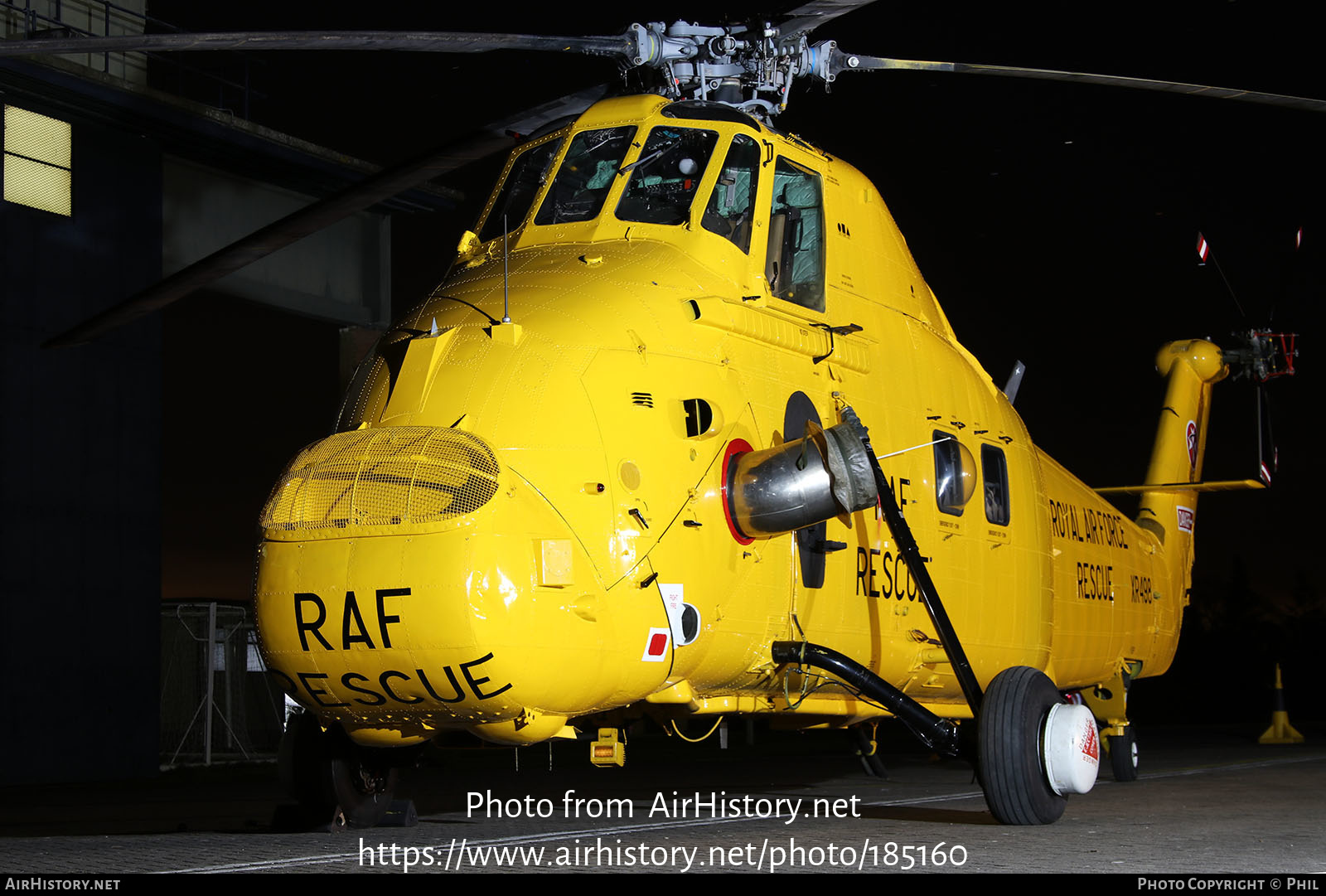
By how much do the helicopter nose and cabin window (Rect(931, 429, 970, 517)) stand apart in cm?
338

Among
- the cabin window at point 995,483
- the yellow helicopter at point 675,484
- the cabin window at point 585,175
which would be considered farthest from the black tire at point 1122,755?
the cabin window at point 585,175

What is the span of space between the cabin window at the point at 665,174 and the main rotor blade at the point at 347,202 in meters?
0.77

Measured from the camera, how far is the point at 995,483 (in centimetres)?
1102

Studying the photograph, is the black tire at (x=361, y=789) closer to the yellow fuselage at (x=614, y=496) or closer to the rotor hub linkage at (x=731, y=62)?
the yellow fuselage at (x=614, y=496)

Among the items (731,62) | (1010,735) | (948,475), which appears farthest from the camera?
(948,475)

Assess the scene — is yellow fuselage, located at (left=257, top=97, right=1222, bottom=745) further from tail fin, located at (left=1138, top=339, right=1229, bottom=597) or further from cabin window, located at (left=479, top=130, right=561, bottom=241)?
tail fin, located at (left=1138, top=339, right=1229, bottom=597)

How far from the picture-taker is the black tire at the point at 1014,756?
909 centimetres

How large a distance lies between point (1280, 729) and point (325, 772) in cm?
1844

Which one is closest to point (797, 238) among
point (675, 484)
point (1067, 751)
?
point (675, 484)

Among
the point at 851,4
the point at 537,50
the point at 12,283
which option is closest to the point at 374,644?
the point at 537,50

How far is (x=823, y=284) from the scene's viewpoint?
378 inches

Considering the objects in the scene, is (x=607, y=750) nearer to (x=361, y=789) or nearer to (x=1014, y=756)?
(x=361, y=789)

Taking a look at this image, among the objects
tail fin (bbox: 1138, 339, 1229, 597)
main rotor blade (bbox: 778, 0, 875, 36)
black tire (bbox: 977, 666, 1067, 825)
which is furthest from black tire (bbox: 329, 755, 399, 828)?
tail fin (bbox: 1138, 339, 1229, 597)
